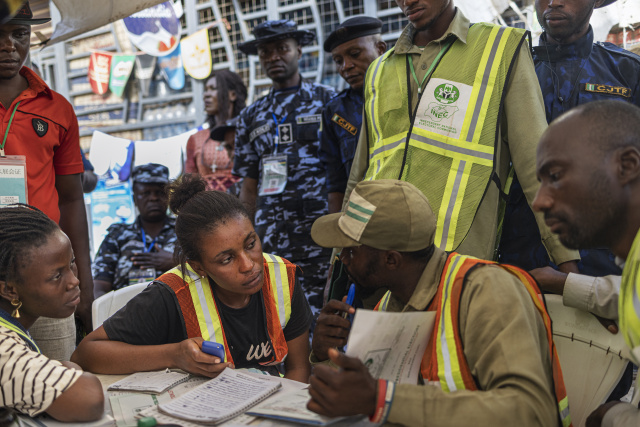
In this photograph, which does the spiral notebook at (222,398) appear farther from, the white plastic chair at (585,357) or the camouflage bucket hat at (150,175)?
the camouflage bucket hat at (150,175)

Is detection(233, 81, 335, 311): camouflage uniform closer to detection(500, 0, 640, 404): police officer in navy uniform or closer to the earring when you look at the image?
detection(500, 0, 640, 404): police officer in navy uniform

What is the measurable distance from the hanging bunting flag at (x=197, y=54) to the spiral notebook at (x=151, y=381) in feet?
19.6

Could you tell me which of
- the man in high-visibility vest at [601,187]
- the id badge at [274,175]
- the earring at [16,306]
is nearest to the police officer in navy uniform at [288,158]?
the id badge at [274,175]

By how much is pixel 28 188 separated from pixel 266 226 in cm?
162

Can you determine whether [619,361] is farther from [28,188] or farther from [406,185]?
[28,188]

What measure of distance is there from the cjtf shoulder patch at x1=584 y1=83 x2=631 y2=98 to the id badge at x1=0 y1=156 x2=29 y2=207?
229cm

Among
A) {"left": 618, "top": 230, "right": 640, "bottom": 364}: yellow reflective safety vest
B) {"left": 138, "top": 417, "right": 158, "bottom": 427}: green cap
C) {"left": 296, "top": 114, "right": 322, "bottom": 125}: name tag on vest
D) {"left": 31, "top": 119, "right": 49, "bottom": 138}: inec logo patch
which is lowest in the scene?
{"left": 138, "top": 417, "right": 158, "bottom": 427}: green cap

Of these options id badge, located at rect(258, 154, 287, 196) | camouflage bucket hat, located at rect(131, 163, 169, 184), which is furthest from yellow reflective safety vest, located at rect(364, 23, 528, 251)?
camouflage bucket hat, located at rect(131, 163, 169, 184)

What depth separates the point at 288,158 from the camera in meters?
3.72

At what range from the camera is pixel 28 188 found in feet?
8.00

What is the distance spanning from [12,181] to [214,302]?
0.97m

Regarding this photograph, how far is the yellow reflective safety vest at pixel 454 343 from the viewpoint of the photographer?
1.36 meters

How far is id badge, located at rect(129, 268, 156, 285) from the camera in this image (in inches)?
156

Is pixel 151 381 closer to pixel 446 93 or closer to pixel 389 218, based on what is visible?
pixel 389 218
